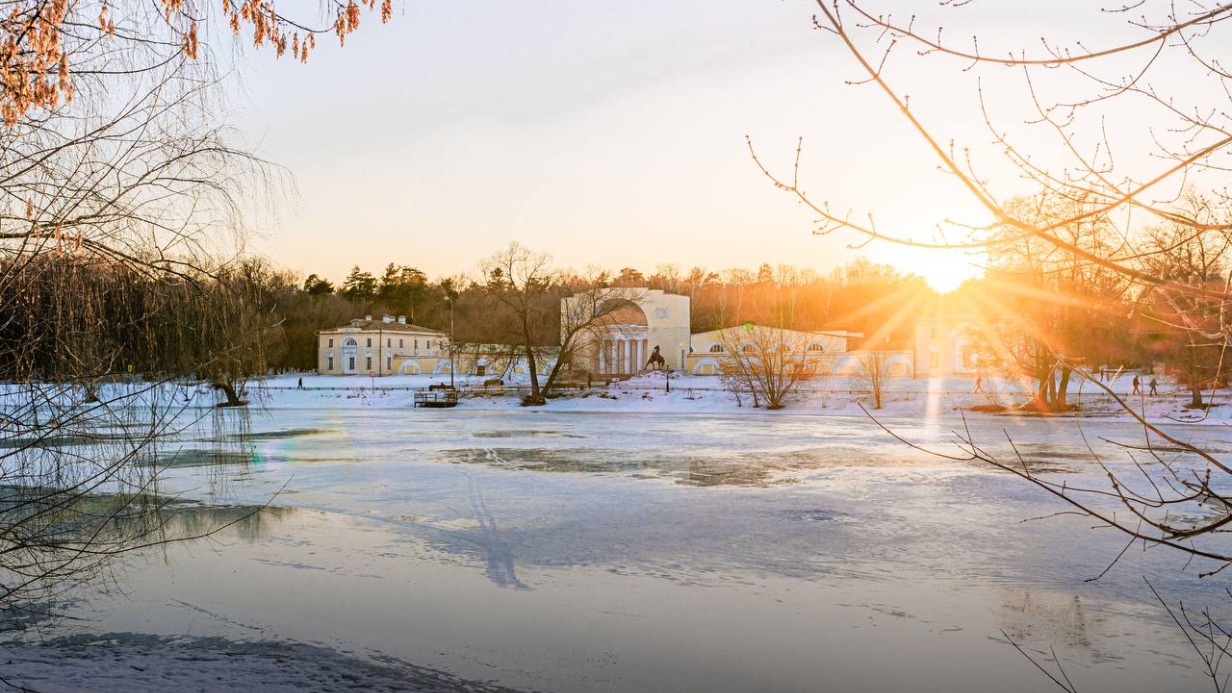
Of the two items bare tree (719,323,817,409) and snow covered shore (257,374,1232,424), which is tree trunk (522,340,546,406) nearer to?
snow covered shore (257,374,1232,424)

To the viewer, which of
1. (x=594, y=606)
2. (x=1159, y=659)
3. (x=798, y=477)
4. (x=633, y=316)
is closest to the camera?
(x=1159, y=659)

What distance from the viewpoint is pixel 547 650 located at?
24.8ft

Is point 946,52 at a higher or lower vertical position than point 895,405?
higher

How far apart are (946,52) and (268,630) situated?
7411 mm

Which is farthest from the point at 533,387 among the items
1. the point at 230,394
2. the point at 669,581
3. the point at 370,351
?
the point at 370,351

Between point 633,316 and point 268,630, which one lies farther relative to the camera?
point 633,316

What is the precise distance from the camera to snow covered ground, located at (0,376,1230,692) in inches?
280

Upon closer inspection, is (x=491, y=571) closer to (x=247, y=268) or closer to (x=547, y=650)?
(x=547, y=650)

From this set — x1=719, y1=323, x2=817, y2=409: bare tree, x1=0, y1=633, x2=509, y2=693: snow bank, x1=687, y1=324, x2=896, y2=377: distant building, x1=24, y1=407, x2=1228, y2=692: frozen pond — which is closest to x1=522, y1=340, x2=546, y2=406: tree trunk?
x1=719, y1=323, x2=817, y2=409: bare tree

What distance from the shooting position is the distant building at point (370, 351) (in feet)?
302

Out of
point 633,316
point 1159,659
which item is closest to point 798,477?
point 1159,659

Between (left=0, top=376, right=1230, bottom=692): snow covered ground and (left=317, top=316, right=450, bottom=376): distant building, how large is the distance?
244 ft

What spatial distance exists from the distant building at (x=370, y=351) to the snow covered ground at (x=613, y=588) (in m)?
74.3

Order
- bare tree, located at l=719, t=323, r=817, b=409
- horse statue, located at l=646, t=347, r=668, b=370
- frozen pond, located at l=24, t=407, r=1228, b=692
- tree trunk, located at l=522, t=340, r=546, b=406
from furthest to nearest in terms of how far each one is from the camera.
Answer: horse statue, located at l=646, t=347, r=668, b=370 → tree trunk, located at l=522, t=340, r=546, b=406 → bare tree, located at l=719, t=323, r=817, b=409 → frozen pond, located at l=24, t=407, r=1228, b=692
